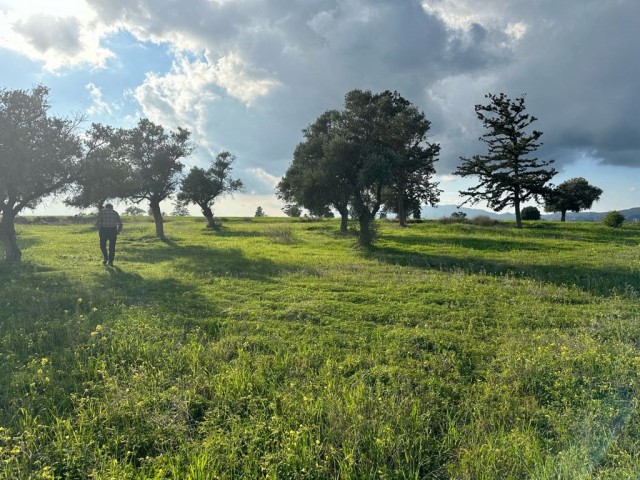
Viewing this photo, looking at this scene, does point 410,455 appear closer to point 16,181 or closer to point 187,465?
point 187,465

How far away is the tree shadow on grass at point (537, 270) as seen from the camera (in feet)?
40.1

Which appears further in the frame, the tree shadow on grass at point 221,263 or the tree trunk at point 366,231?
the tree trunk at point 366,231

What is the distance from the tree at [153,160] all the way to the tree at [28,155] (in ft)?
40.6

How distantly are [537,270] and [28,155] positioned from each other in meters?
23.4

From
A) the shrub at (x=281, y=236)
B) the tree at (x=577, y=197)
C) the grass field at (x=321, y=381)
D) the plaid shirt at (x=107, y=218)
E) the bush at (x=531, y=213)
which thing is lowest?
the grass field at (x=321, y=381)

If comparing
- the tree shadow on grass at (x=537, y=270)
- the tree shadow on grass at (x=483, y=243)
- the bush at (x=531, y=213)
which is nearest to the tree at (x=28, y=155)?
the tree shadow on grass at (x=537, y=270)

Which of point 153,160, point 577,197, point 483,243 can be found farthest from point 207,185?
point 577,197

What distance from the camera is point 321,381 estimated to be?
581 cm

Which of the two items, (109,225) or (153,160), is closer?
(109,225)

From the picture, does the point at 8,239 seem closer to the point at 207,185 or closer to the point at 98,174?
the point at 98,174

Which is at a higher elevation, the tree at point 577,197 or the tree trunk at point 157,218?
the tree at point 577,197

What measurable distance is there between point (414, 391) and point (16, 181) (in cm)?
2099

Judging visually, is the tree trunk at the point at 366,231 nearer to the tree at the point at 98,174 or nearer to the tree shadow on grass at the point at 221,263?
the tree shadow on grass at the point at 221,263

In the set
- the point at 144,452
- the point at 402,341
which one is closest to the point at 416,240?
the point at 402,341
